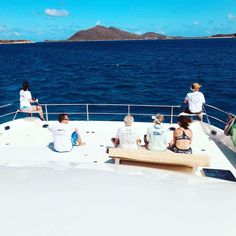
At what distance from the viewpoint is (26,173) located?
317 centimetres

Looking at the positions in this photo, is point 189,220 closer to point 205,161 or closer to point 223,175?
point 205,161

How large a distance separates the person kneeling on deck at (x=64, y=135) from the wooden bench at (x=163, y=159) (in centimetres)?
157

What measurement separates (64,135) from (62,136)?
0.08m

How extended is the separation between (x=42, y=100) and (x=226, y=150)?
753 inches

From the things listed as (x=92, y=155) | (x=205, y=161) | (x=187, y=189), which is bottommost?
(x=92, y=155)

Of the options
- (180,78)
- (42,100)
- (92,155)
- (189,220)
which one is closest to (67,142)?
(92,155)

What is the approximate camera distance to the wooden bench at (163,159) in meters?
5.04

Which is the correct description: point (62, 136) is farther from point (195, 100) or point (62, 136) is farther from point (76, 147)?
point (195, 100)

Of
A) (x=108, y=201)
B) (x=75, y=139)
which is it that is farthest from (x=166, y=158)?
(x=75, y=139)

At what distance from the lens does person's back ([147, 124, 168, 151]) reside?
5949mm

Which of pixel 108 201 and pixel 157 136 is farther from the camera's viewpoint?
pixel 157 136

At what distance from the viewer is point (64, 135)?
6645 millimetres

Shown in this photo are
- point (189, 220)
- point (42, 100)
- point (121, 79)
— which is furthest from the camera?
point (121, 79)

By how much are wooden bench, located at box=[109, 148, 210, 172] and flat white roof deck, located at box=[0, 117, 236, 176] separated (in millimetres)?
920
